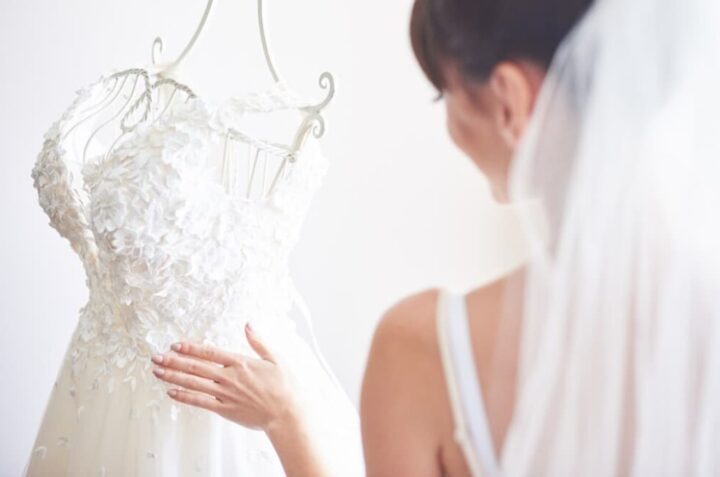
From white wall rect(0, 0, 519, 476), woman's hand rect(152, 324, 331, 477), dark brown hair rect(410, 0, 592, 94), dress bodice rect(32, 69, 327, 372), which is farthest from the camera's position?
white wall rect(0, 0, 519, 476)

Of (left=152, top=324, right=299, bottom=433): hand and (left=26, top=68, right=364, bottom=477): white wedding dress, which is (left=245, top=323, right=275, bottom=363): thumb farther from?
(left=26, top=68, right=364, bottom=477): white wedding dress

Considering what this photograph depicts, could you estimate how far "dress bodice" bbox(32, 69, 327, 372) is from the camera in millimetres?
1165

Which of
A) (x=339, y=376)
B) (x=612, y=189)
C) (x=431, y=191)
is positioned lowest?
(x=339, y=376)

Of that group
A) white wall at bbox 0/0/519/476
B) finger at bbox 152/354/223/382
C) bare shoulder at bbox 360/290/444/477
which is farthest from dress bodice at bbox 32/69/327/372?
white wall at bbox 0/0/519/476

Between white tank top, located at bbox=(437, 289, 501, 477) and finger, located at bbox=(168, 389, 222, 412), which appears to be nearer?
white tank top, located at bbox=(437, 289, 501, 477)

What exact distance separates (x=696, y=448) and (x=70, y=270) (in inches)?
67.4

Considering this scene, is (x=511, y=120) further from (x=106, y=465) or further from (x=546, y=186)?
(x=106, y=465)

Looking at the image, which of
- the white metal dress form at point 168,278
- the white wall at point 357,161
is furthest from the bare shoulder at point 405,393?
the white wall at point 357,161

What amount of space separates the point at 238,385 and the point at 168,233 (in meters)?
0.26

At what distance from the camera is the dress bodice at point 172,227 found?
1.17 m

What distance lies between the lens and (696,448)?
63 cm

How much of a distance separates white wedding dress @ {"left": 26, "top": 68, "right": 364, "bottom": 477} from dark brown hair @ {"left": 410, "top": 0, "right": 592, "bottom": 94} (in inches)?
24.6

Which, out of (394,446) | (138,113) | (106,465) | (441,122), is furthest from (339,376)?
(394,446)

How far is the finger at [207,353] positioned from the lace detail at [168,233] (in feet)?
0.53
